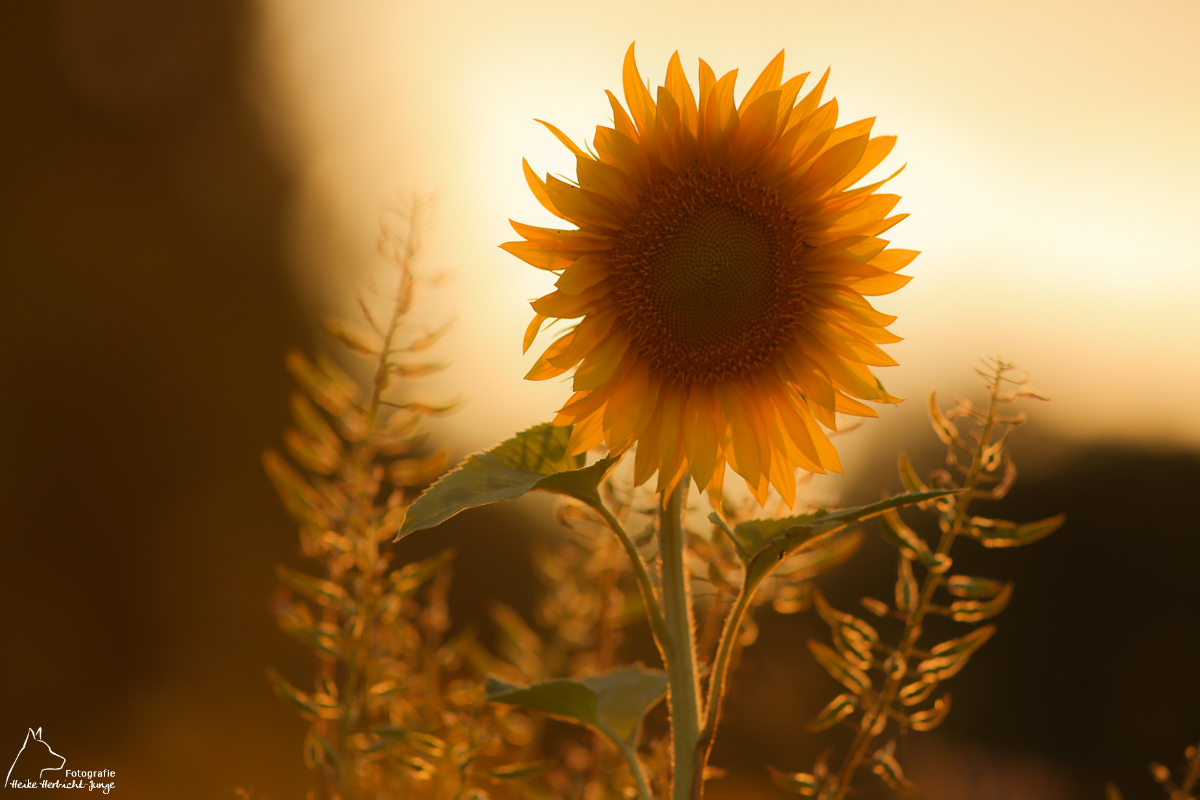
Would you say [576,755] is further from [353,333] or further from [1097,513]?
[1097,513]

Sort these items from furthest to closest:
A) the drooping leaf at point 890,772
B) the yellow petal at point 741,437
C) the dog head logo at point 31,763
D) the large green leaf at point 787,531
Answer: the dog head logo at point 31,763 < the yellow petal at point 741,437 < the drooping leaf at point 890,772 < the large green leaf at point 787,531

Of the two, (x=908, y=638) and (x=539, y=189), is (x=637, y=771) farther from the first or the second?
(x=539, y=189)

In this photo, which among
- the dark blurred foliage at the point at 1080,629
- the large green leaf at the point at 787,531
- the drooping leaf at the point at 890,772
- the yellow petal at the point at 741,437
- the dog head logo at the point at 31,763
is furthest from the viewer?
the dark blurred foliage at the point at 1080,629

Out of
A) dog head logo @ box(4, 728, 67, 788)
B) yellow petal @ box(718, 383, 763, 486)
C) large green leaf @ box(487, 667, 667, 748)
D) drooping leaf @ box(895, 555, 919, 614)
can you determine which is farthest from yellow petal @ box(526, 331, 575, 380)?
dog head logo @ box(4, 728, 67, 788)

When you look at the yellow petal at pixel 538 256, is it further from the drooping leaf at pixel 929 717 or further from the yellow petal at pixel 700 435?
the drooping leaf at pixel 929 717

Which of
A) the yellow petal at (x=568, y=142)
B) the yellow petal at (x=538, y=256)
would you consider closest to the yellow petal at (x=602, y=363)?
the yellow petal at (x=538, y=256)

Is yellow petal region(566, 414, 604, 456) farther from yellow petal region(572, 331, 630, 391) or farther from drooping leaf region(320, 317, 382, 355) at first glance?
drooping leaf region(320, 317, 382, 355)

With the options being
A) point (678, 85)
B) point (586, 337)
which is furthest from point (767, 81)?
point (586, 337)

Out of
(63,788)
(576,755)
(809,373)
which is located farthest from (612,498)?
(63,788)
